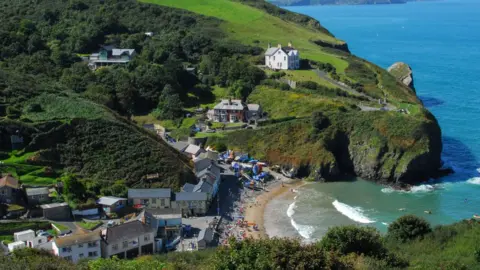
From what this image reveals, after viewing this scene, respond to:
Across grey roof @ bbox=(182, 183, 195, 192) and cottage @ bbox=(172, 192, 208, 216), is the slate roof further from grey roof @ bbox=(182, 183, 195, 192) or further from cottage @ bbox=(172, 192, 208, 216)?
grey roof @ bbox=(182, 183, 195, 192)

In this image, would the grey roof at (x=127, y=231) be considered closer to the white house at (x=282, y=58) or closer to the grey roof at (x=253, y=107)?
the grey roof at (x=253, y=107)

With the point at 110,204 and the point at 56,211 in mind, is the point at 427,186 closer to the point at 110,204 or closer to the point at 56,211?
the point at 110,204

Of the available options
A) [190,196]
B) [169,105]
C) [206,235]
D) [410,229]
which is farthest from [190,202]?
[169,105]

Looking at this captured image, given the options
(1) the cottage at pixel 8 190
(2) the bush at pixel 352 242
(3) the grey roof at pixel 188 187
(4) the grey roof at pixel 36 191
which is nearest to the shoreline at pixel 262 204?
(3) the grey roof at pixel 188 187

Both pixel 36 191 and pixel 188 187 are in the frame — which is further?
pixel 188 187

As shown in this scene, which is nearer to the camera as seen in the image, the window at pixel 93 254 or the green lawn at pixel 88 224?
the window at pixel 93 254

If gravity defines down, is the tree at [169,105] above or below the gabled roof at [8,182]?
above
